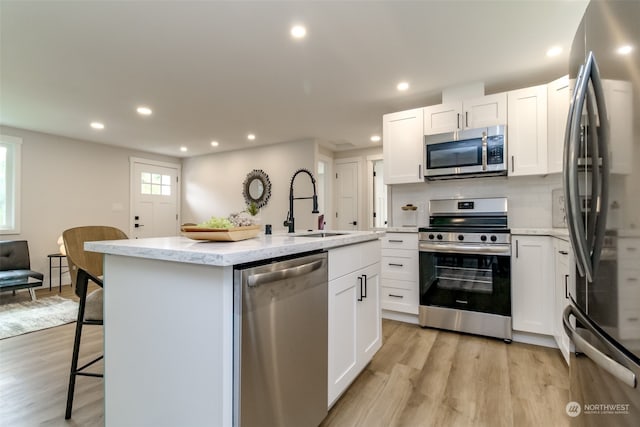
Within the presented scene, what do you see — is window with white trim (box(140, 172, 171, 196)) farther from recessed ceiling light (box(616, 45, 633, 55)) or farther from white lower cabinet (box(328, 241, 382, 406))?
recessed ceiling light (box(616, 45, 633, 55))

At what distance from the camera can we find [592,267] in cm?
89

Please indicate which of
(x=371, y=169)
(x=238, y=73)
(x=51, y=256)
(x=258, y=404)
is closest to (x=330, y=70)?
(x=238, y=73)

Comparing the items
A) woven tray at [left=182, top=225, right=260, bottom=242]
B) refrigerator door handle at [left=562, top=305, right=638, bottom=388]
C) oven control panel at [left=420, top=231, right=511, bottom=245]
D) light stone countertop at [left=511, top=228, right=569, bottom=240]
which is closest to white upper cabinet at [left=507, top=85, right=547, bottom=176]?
light stone countertop at [left=511, top=228, right=569, bottom=240]

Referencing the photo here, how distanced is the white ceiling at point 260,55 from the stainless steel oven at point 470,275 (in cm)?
152

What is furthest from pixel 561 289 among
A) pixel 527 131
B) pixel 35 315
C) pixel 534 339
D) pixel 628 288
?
pixel 35 315

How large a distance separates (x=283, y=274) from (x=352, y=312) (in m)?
0.77

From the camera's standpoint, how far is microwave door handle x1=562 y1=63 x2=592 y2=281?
0.90m

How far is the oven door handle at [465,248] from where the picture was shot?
2.62 metres

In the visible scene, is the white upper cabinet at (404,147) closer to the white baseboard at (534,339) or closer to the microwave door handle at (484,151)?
the microwave door handle at (484,151)

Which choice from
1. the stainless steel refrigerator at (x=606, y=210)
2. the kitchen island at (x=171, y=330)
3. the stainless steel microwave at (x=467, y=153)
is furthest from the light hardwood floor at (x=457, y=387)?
the stainless steel microwave at (x=467, y=153)

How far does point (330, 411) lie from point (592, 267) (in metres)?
1.45

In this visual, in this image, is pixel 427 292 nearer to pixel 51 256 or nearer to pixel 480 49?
pixel 480 49

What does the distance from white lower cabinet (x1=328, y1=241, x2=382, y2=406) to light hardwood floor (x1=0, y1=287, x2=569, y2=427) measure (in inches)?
7.6

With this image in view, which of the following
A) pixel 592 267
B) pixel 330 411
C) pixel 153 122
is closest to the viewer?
pixel 592 267
